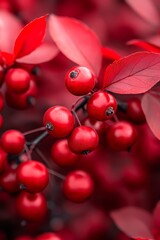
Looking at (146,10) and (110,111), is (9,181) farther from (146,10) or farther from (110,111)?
(146,10)

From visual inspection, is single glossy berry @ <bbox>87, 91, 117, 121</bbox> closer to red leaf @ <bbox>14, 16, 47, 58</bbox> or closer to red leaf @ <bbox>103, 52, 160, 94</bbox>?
red leaf @ <bbox>103, 52, 160, 94</bbox>

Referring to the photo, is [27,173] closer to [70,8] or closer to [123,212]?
[123,212]

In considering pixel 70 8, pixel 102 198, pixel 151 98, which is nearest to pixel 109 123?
pixel 151 98

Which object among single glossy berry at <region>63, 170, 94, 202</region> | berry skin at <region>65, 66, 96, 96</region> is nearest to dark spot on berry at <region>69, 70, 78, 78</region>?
berry skin at <region>65, 66, 96, 96</region>

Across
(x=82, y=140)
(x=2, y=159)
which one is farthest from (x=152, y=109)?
(x=2, y=159)

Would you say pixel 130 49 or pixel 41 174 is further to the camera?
pixel 130 49

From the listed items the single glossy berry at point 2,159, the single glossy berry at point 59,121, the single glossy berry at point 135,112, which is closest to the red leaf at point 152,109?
the single glossy berry at point 135,112
